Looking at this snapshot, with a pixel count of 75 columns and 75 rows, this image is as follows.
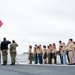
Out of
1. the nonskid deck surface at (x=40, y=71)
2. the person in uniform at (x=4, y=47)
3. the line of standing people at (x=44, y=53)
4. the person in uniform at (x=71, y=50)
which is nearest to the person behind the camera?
the nonskid deck surface at (x=40, y=71)

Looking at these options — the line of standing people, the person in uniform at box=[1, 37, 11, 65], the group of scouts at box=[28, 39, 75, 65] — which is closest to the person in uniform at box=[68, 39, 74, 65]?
the group of scouts at box=[28, 39, 75, 65]

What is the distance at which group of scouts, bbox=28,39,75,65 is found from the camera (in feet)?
86.3

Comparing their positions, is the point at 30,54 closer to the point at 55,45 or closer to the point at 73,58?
the point at 55,45

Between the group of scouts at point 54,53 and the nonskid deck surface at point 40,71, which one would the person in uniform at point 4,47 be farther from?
the nonskid deck surface at point 40,71

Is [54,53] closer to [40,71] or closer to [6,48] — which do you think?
[6,48]

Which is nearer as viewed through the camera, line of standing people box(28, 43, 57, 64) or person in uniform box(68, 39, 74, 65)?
person in uniform box(68, 39, 74, 65)

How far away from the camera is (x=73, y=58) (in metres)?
26.2

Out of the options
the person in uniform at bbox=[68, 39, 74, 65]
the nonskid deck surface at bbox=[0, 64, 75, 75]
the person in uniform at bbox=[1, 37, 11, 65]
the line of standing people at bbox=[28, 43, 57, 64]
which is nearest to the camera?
the nonskid deck surface at bbox=[0, 64, 75, 75]

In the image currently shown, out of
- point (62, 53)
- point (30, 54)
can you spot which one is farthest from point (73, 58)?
point (30, 54)

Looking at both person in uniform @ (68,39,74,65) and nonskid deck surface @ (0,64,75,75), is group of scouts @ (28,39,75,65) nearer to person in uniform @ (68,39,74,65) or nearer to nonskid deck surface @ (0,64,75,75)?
person in uniform @ (68,39,74,65)

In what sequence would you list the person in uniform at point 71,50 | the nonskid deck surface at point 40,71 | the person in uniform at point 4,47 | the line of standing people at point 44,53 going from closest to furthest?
the nonskid deck surface at point 40,71 < the person in uniform at point 71,50 < the person in uniform at point 4,47 < the line of standing people at point 44,53

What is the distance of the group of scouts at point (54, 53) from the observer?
2631 cm

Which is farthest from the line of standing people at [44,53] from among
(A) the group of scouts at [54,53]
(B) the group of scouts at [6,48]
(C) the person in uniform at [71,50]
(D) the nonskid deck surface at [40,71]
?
(D) the nonskid deck surface at [40,71]

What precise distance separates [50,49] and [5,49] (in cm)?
398
